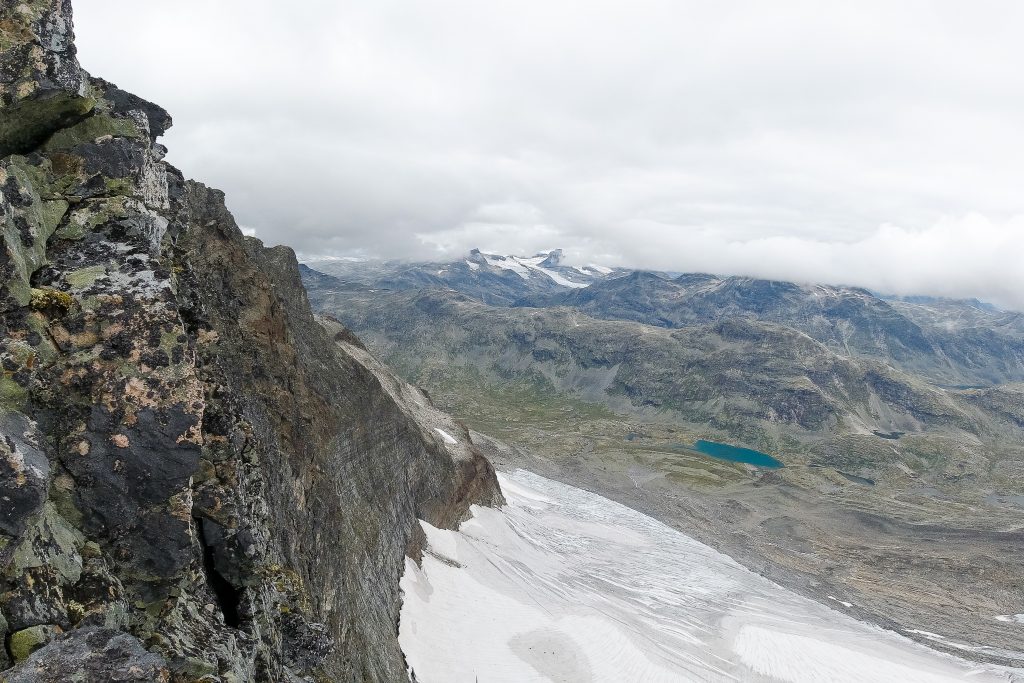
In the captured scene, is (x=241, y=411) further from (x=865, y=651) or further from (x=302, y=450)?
(x=865, y=651)

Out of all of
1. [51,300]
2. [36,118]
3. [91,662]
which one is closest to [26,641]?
[91,662]

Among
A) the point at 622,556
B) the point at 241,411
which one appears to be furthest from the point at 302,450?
the point at 622,556

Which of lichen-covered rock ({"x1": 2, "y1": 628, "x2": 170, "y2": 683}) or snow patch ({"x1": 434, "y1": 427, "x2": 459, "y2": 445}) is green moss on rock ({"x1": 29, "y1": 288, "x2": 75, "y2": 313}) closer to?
lichen-covered rock ({"x1": 2, "y1": 628, "x2": 170, "y2": 683})

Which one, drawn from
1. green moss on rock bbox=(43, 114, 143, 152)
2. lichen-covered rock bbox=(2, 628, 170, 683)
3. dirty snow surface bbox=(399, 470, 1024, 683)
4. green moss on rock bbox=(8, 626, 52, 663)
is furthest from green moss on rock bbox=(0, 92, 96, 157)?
dirty snow surface bbox=(399, 470, 1024, 683)

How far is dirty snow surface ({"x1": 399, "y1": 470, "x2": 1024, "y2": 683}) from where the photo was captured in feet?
157

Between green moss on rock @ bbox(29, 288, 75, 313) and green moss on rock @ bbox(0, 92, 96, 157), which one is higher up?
green moss on rock @ bbox(0, 92, 96, 157)

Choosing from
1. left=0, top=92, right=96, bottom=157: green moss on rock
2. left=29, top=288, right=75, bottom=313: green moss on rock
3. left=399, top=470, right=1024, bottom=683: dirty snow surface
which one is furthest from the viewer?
Answer: left=399, top=470, right=1024, bottom=683: dirty snow surface

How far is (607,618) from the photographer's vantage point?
65.3 meters

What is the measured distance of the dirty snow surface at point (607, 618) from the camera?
47969mm

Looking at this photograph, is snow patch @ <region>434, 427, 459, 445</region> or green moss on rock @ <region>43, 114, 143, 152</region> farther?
snow patch @ <region>434, 427, 459, 445</region>

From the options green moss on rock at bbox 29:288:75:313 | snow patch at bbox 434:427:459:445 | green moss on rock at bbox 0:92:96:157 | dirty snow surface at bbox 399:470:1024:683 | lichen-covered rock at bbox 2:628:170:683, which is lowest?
dirty snow surface at bbox 399:470:1024:683

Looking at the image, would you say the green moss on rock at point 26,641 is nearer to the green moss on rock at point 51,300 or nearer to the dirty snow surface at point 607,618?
the green moss on rock at point 51,300

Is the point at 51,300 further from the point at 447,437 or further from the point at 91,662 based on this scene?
the point at 447,437

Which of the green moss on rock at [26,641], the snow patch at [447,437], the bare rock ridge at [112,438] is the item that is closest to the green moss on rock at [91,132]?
the bare rock ridge at [112,438]
